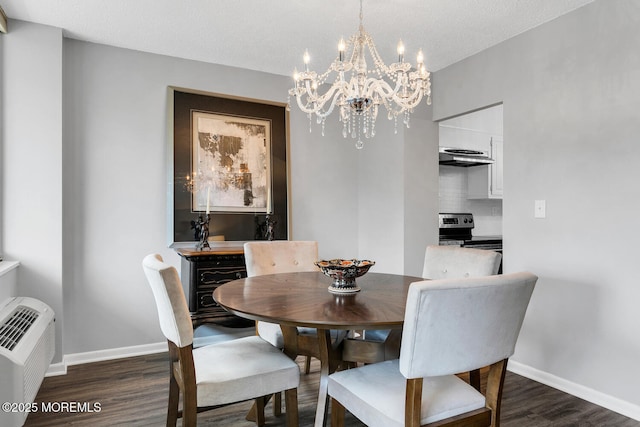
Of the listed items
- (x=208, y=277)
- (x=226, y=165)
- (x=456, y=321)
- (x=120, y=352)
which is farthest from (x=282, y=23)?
(x=120, y=352)

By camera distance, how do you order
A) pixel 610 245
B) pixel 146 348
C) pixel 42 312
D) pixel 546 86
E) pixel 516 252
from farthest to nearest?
pixel 146 348
pixel 516 252
pixel 546 86
pixel 42 312
pixel 610 245

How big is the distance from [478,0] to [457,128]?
246 cm

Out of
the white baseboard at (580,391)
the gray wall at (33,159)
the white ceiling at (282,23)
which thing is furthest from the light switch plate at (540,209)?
the gray wall at (33,159)

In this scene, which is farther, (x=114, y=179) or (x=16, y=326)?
(x=114, y=179)

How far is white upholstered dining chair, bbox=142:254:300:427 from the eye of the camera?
1.56m

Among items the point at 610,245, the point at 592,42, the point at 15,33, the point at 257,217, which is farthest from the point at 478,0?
the point at 15,33

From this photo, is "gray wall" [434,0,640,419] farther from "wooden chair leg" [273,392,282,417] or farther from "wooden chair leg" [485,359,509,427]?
"wooden chair leg" [273,392,282,417]

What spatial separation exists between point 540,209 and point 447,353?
76.1 inches

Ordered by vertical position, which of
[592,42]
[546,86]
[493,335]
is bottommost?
[493,335]

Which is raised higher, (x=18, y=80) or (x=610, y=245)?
(x=18, y=80)

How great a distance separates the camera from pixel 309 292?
1943 millimetres

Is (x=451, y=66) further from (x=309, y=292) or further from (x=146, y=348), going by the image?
(x=146, y=348)

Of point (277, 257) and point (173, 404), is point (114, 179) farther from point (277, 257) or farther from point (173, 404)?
point (173, 404)

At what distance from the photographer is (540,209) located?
110 inches
